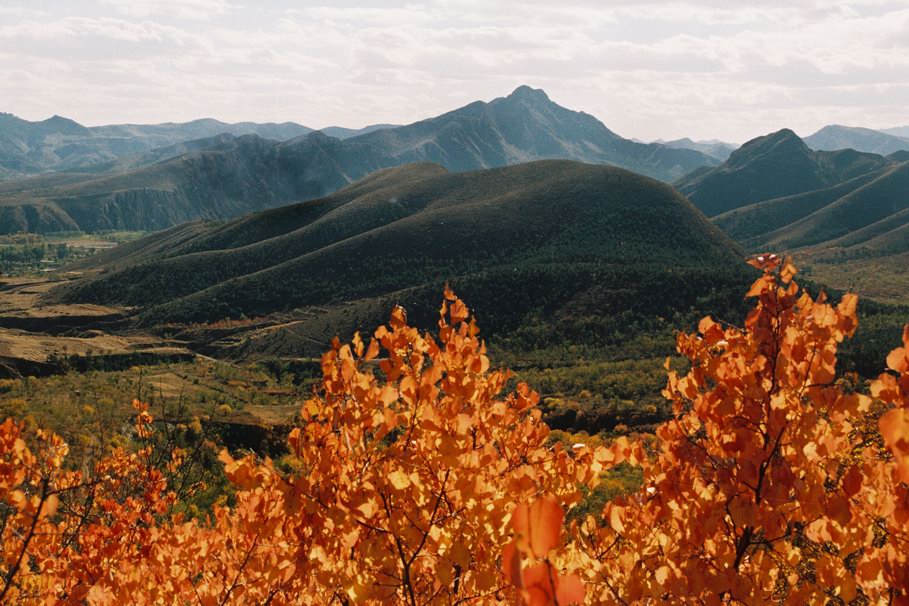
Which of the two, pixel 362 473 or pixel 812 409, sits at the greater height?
pixel 812 409

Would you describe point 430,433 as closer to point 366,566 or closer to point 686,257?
point 366,566

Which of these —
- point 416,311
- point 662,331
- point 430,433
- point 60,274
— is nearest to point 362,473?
point 430,433

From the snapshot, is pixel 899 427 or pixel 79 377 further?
pixel 79 377

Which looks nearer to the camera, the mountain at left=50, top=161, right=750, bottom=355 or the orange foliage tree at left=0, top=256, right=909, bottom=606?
the orange foliage tree at left=0, top=256, right=909, bottom=606

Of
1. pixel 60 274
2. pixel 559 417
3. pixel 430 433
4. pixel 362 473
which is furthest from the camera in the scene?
pixel 60 274

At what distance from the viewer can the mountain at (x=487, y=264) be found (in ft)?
282

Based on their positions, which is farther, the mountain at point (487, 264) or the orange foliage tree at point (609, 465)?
the mountain at point (487, 264)

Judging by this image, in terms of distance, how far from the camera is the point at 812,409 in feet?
10.5

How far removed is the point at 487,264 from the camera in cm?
10638

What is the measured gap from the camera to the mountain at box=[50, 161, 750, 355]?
86000mm

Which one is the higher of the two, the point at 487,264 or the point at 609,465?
Answer: the point at 609,465

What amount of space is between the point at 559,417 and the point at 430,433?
141ft

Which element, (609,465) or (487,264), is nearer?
(609,465)

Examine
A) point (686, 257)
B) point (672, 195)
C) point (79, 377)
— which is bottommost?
point (79, 377)
